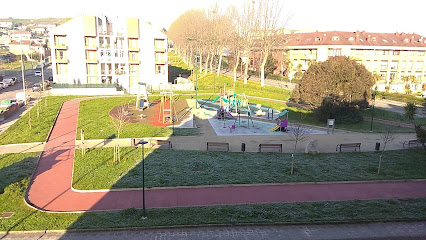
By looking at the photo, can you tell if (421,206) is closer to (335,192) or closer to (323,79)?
(335,192)

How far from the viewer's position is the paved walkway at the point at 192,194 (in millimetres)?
15766

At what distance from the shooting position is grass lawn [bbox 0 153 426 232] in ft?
44.8

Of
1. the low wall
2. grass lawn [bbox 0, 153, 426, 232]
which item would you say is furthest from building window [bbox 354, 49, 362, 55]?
grass lawn [bbox 0, 153, 426, 232]

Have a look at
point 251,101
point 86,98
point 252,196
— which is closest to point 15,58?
point 86,98

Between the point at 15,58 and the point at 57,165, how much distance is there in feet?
399

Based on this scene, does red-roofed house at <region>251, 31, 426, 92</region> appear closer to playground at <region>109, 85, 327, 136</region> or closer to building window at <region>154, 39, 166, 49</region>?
building window at <region>154, 39, 166, 49</region>

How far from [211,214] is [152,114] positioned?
81.6ft

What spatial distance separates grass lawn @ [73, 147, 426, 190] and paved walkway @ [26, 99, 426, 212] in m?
0.56

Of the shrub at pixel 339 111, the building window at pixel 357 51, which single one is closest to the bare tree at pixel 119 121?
the shrub at pixel 339 111

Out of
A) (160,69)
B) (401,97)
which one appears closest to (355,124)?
(401,97)

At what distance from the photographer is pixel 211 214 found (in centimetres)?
1460

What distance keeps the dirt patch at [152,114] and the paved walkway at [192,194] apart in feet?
46.3

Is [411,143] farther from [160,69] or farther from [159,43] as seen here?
[159,43]

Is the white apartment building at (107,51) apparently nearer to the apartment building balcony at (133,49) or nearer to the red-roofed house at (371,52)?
the apartment building balcony at (133,49)
